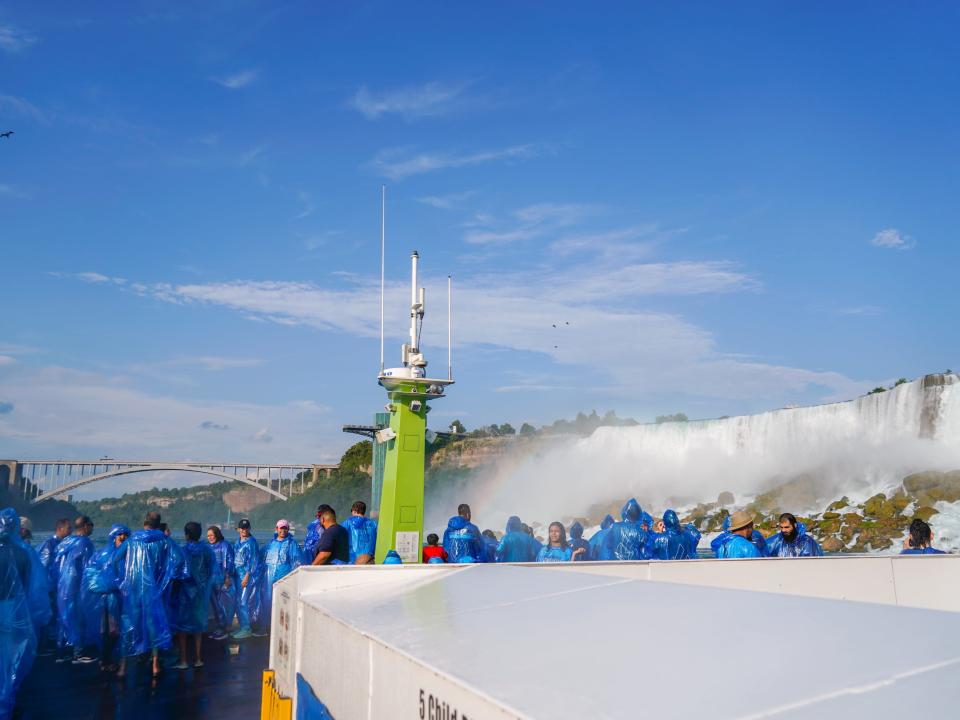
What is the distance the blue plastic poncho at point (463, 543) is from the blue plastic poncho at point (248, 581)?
3.41 m

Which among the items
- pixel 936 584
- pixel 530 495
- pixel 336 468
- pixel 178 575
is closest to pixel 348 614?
pixel 936 584

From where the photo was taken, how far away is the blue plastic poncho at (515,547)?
29.7 feet

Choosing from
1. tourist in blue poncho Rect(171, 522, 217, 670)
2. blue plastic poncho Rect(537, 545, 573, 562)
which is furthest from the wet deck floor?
blue plastic poncho Rect(537, 545, 573, 562)

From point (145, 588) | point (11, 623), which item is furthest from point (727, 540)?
point (11, 623)

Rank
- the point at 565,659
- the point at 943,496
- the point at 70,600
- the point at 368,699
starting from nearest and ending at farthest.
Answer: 1. the point at 565,659
2. the point at 368,699
3. the point at 70,600
4. the point at 943,496

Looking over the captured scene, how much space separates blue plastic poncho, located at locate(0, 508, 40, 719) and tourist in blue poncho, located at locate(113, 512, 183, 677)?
160cm

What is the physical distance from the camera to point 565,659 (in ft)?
6.52

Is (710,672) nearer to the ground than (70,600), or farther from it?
farther from it

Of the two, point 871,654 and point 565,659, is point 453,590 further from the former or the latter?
point 871,654

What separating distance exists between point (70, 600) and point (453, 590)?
7.93m

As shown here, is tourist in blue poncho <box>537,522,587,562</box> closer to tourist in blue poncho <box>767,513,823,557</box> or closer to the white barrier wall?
tourist in blue poncho <box>767,513,823,557</box>

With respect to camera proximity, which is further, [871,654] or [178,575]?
[178,575]

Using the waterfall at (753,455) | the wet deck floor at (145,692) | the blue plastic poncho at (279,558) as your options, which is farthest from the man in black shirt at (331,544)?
the waterfall at (753,455)

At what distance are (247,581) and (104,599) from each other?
6.51 ft
